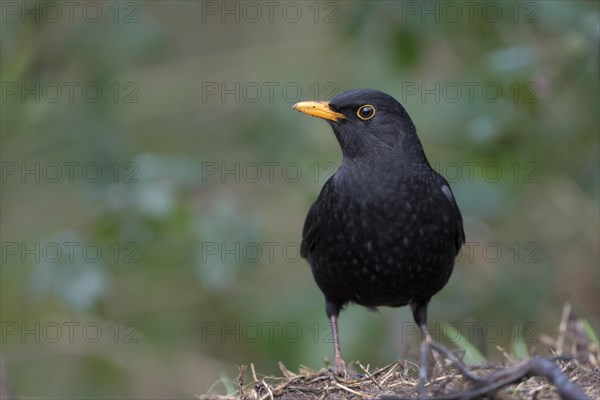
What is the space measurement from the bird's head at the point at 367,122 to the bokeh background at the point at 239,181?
722 millimetres

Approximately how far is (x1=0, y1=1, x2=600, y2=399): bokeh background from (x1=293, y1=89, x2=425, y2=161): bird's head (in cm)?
72

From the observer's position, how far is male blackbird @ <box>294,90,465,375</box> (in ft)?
16.5

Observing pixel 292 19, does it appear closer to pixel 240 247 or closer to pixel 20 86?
pixel 20 86

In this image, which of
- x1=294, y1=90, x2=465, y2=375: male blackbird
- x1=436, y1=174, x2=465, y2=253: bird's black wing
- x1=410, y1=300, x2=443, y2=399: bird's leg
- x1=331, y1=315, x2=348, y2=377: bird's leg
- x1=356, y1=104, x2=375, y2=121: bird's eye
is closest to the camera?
x1=410, y1=300, x2=443, y2=399: bird's leg

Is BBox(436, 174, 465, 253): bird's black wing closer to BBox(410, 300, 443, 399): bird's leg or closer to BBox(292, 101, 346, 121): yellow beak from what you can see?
BBox(410, 300, 443, 399): bird's leg

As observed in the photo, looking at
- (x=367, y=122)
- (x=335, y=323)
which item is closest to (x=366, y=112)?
(x=367, y=122)

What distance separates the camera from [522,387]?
340cm

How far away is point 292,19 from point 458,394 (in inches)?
248

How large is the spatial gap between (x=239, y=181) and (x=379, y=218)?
310 centimetres

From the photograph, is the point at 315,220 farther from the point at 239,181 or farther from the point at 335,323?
the point at 239,181

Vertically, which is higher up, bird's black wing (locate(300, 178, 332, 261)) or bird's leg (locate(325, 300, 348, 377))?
bird's black wing (locate(300, 178, 332, 261))

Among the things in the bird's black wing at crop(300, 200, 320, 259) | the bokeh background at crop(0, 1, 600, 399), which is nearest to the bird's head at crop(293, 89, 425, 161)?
the bird's black wing at crop(300, 200, 320, 259)

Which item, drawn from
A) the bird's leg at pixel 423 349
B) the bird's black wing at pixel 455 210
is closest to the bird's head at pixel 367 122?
the bird's black wing at pixel 455 210

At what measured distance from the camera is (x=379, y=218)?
5.03 m
